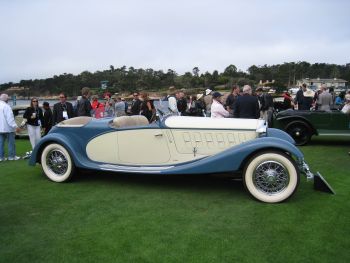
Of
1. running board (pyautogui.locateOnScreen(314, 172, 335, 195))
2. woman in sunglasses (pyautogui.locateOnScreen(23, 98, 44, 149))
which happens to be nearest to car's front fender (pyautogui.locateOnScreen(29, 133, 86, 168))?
woman in sunglasses (pyautogui.locateOnScreen(23, 98, 44, 149))

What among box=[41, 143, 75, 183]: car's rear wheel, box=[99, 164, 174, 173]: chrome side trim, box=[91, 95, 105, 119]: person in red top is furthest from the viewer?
box=[91, 95, 105, 119]: person in red top

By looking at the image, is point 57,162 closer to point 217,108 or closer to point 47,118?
point 217,108

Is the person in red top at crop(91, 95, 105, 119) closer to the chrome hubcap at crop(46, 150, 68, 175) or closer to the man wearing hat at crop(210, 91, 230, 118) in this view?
the chrome hubcap at crop(46, 150, 68, 175)

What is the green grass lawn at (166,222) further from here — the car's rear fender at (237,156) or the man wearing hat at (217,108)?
the man wearing hat at (217,108)

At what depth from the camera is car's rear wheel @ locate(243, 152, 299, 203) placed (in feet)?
15.9

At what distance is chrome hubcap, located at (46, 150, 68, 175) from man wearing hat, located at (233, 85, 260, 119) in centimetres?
365

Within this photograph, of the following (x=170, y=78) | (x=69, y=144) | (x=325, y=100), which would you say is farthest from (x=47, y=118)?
(x=170, y=78)

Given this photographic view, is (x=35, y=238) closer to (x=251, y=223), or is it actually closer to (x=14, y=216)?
(x=14, y=216)

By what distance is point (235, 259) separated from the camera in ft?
11.1

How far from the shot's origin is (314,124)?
9727 mm

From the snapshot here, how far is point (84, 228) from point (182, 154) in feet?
6.51

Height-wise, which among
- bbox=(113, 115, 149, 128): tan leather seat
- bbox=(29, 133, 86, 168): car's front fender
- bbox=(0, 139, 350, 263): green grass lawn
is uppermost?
bbox=(113, 115, 149, 128): tan leather seat

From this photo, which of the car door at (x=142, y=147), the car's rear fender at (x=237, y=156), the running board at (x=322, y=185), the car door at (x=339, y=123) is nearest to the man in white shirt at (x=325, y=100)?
the car door at (x=339, y=123)

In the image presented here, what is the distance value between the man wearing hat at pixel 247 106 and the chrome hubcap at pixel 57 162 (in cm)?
365
